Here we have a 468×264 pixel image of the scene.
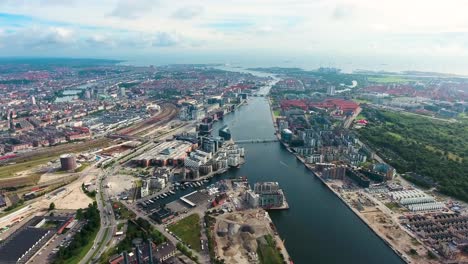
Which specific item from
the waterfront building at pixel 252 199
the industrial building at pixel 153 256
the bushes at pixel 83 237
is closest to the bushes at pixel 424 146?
the waterfront building at pixel 252 199

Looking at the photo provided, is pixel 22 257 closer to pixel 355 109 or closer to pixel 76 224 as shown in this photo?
pixel 76 224

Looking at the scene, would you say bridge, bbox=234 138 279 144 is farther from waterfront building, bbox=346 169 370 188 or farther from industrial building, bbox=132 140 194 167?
waterfront building, bbox=346 169 370 188

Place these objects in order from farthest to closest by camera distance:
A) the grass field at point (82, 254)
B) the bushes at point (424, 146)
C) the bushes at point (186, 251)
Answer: the bushes at point (424, 146)
the bushes at point (186, 251)
the grass field at point (82, 254)

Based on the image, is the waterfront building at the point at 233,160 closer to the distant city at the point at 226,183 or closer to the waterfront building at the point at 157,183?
the distant city at the point at 226,183

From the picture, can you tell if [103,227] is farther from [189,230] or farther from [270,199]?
[270,199]

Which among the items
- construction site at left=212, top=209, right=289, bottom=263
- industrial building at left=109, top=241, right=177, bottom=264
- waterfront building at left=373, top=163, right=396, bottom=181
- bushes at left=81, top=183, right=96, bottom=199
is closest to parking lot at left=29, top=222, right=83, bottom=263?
industrial building at left=109, top=241, right=177, bottom=264
